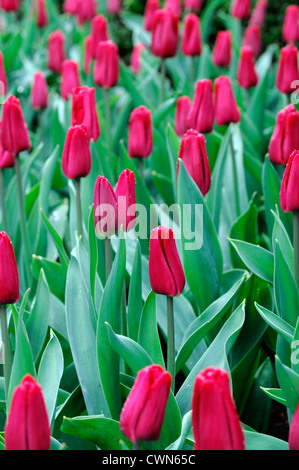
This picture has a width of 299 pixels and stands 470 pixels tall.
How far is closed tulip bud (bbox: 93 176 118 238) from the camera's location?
1.41m

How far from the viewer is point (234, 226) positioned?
6.29 feet

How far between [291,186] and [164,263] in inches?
12.9

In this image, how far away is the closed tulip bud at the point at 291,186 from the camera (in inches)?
55.2

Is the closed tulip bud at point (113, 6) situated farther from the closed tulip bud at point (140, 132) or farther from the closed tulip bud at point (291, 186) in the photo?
the closed tulip bud at point (291, 186)

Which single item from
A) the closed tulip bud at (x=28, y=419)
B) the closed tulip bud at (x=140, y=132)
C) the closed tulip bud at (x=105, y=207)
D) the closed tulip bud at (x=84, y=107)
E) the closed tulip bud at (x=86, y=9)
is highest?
the closed tulip bud at (x=86, y=9)

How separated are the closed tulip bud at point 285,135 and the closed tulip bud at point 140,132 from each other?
36 centimetres

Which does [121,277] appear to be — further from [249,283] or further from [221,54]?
[221,54]

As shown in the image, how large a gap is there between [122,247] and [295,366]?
398 millimetres

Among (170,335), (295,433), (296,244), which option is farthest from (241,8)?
(295,433)

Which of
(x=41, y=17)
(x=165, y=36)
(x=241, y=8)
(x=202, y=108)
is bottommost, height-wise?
(x=202, y=108)

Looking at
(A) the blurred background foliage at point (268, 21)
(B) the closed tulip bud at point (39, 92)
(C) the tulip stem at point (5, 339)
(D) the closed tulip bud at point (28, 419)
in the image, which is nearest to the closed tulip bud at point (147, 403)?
(D) the closed tulip bud at point (28, 419)

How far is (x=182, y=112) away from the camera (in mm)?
2059

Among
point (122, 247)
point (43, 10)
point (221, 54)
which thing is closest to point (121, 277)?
point (122, 247)

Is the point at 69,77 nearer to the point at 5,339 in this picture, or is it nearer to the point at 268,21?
the point at 5,339
